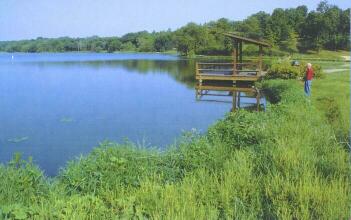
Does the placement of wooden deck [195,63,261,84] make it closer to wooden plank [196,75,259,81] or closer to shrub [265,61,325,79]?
wooden plank [196,75,259,81]

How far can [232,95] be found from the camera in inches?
1215

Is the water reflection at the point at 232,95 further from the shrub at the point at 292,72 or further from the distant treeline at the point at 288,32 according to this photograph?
the distant treeline at the point at 288,32

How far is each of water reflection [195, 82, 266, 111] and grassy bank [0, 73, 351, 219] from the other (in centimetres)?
1587

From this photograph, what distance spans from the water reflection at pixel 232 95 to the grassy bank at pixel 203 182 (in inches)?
625

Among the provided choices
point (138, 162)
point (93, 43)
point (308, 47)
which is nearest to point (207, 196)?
point (138, 162)

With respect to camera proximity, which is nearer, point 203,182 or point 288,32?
point 203,182

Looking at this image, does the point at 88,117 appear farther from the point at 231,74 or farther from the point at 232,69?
the point at 231,74

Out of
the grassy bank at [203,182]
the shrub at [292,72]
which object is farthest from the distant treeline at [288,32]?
the grassy bank at [203,182]

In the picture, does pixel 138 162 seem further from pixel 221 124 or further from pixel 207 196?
pixel 221 124

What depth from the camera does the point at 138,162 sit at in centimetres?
788

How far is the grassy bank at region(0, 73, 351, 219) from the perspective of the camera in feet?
18.6

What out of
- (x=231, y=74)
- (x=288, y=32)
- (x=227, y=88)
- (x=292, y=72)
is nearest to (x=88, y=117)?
(x=227, y=88)

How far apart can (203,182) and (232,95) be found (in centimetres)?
2452

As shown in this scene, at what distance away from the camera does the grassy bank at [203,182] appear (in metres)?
5.68
